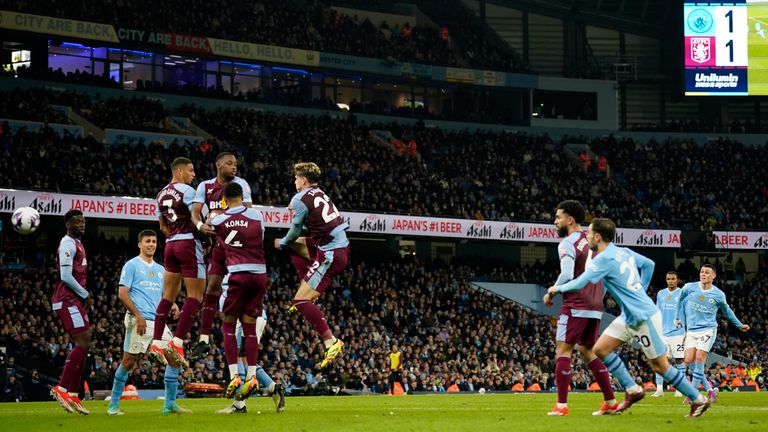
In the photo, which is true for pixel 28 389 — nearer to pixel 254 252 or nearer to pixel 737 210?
pixel 254 252

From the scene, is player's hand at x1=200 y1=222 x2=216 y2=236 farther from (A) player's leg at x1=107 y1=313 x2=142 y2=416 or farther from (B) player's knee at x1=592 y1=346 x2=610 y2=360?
(B) player's knee at x1=592 y1=346 x2=610 y2=360

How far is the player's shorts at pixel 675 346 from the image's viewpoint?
79.6 ft

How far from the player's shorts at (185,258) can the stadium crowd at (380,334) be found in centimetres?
1431

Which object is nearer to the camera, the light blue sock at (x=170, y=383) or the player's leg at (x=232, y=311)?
the player's leg at (x=232, y=311)

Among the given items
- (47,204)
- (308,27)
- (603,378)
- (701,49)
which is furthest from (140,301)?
(701,49)

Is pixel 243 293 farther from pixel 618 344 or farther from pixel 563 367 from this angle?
pixel 618 344

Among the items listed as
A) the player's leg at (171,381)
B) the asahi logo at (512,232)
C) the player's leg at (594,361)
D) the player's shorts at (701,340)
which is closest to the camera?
the player's leg at (594,361)

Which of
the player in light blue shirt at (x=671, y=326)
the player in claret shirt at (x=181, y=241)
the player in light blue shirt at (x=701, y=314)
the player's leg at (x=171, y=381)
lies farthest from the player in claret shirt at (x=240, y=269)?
the player in light blue shirt at (x=671, y=326)

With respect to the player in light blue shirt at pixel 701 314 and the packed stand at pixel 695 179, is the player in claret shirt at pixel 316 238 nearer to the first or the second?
the player in light blue shirt at pixel 701 314

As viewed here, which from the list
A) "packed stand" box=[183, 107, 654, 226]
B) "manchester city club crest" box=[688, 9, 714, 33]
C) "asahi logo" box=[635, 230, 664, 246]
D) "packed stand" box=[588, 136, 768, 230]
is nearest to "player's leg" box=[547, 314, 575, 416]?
"packed stand" box=[183, 107, 654, 226]

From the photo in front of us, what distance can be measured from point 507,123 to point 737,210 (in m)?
13.4

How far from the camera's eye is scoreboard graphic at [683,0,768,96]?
52.0 m

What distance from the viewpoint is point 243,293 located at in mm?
14117

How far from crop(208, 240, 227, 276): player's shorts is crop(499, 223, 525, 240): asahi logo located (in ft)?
106
